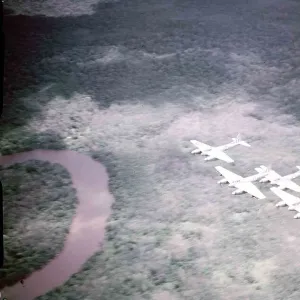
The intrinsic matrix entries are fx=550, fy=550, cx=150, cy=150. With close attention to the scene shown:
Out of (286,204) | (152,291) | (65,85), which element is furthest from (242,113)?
(152,291)

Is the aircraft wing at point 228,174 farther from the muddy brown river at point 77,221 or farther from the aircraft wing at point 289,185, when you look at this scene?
the muddy brown river at point 77,221

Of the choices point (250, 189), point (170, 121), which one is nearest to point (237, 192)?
point (250, 189)

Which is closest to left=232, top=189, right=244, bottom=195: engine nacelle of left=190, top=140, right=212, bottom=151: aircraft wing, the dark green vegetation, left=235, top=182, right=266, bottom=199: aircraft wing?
left=235, top=182, right=266, bottom=199: aircraft wing

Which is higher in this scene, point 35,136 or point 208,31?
point 208,31

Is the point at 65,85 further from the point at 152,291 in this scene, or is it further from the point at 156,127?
the point at 152,291

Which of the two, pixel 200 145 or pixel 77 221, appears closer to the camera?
pixel 77 221

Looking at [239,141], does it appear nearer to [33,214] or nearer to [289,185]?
[289,185]
